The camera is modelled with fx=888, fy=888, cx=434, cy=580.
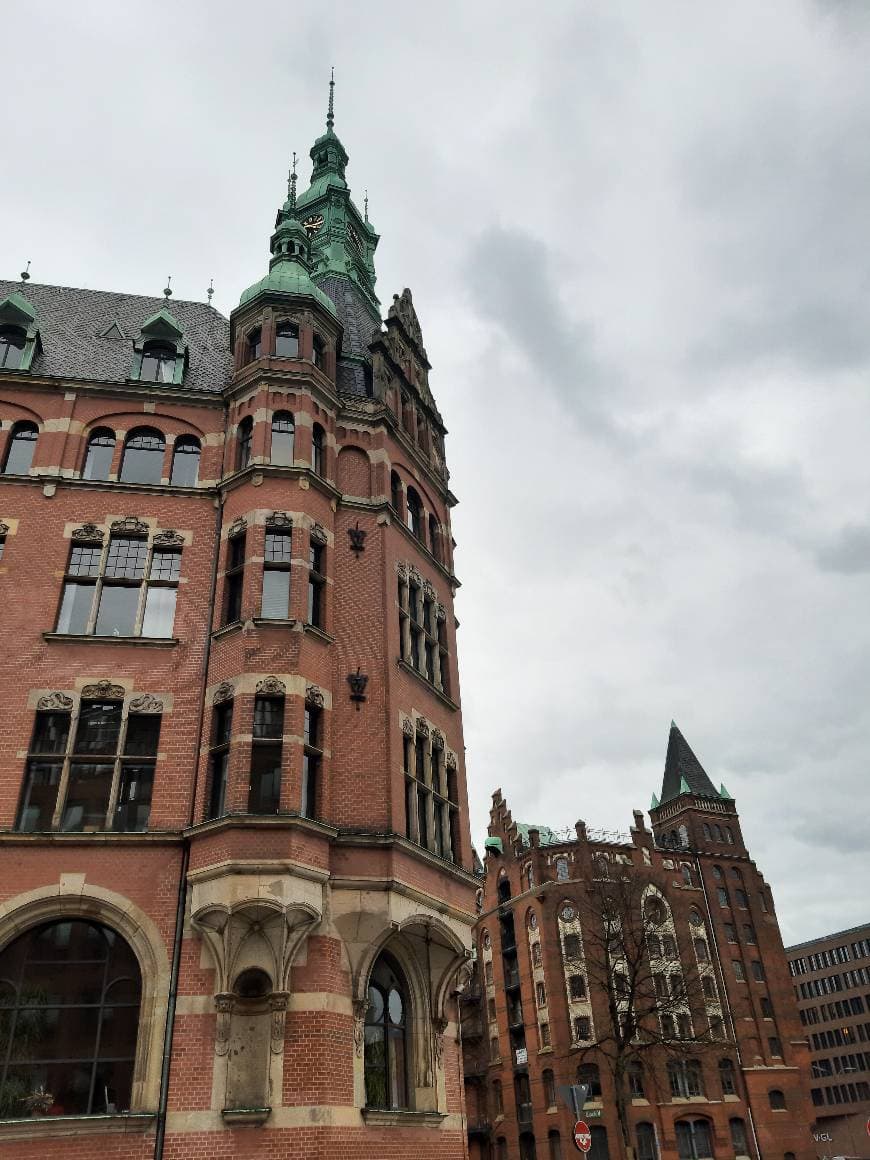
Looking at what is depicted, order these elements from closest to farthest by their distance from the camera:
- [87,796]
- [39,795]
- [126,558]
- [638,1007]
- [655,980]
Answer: [39,795], [87,796], [126,558], [638,1007], [655,980]

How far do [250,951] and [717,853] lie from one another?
7491cm

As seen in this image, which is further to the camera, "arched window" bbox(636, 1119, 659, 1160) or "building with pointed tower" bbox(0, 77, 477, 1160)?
"arched window" bbox(636, 1119, 659, 1160)

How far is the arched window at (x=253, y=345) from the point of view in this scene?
84.0 ft

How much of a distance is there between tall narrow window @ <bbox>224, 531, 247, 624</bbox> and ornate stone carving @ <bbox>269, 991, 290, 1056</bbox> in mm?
8388

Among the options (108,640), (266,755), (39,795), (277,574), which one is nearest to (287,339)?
(277,574)

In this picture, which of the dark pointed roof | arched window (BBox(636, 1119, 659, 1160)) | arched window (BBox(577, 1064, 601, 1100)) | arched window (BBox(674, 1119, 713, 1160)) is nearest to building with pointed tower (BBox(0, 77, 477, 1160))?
arched window (BBox(577, 1064, 601, 1100))

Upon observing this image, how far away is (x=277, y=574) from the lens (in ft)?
71.4

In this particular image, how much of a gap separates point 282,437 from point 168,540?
13.5 feet

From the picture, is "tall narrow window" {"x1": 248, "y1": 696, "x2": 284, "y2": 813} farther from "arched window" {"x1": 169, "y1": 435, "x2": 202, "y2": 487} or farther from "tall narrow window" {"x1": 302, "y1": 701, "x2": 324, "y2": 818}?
"arched window" {"x1": 169, "y1": 435, "x2": 202, "y2": 487}

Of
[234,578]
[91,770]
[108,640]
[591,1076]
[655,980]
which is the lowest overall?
[591,1076]

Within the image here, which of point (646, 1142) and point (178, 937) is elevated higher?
point (178, 937)

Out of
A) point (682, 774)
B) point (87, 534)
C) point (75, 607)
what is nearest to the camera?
point (75, 607)

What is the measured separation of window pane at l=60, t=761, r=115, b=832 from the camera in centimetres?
1888

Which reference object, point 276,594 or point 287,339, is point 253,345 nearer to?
point 287,339
